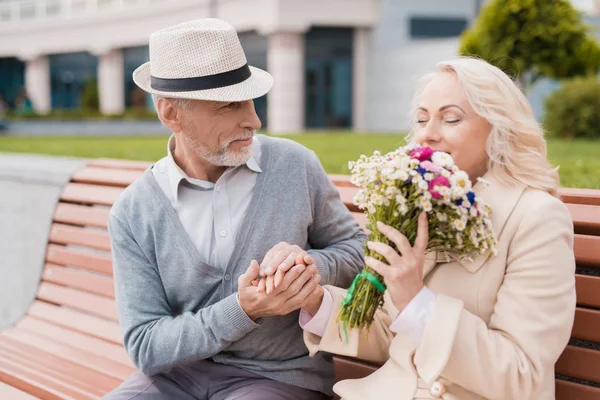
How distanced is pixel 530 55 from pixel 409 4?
14.6 m

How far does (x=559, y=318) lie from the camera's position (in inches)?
88.6

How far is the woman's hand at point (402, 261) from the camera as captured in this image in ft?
7.41

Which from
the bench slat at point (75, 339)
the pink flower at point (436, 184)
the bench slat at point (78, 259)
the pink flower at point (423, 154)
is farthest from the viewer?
the bench slat at point (78, 259)

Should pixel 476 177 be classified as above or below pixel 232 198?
above

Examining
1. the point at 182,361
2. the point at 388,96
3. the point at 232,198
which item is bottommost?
the point at 388,96

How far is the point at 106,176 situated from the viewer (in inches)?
185

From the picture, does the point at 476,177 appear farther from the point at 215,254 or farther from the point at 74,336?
the point at 74,336

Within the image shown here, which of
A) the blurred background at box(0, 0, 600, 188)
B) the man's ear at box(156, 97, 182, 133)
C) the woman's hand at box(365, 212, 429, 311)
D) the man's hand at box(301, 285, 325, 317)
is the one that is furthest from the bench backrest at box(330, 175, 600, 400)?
the blurred background at box(0, 0, 600, 188)

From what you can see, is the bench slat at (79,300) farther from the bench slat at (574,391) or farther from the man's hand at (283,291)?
the bench slat at (574,391)

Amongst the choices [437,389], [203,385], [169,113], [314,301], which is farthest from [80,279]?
[437,389]

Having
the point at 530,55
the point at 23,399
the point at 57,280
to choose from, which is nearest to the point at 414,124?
the point at 23,399

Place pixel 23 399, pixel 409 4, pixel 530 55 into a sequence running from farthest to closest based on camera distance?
pixel 409 4 < pixel 530 55 < pixel 23 399

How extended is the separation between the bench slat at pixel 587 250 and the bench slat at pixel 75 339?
88.6 inches

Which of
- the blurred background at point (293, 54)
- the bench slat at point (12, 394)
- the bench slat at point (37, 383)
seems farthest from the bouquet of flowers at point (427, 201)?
the blurred background at point (293, 54)
